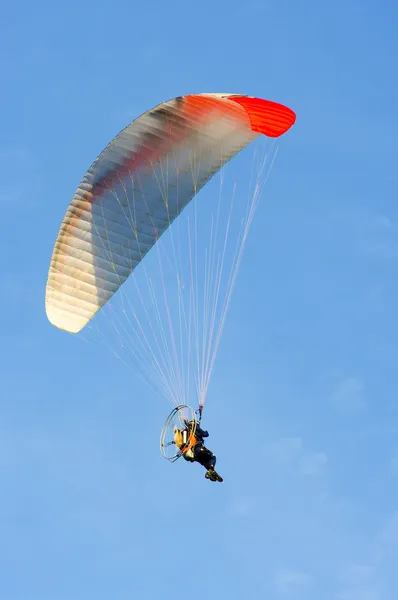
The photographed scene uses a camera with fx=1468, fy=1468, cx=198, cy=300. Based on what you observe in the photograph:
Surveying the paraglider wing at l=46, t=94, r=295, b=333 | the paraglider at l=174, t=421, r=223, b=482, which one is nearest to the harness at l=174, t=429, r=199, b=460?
the paraglider at l=174, t=421, r=223, b=482

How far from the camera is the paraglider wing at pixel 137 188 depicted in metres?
26.7

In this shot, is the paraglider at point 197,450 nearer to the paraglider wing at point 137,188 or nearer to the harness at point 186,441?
the harness at point 186,441

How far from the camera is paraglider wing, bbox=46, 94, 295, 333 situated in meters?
26.7

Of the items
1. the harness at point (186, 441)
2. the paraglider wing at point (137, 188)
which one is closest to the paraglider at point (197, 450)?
the harness at point (186, 441)

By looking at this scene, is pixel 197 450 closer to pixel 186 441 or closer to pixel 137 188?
pixel 186 441

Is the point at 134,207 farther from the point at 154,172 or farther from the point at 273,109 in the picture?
the point at 273,109

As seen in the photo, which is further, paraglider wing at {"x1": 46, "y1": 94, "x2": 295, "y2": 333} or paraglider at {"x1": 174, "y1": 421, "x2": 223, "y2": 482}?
paraglider wing at {"x1": 46, "y1": 94, "x2": 295, "y2": 333}

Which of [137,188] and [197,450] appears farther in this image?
[137,188]

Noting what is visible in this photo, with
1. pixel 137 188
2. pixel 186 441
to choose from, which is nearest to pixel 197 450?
pixel 186 441

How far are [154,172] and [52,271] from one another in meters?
2.72

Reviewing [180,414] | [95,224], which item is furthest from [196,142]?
[180,414]

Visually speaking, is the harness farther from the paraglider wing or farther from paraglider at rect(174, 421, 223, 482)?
the paraglider wing

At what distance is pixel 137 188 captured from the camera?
27953mm

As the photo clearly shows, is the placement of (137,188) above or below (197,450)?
above
